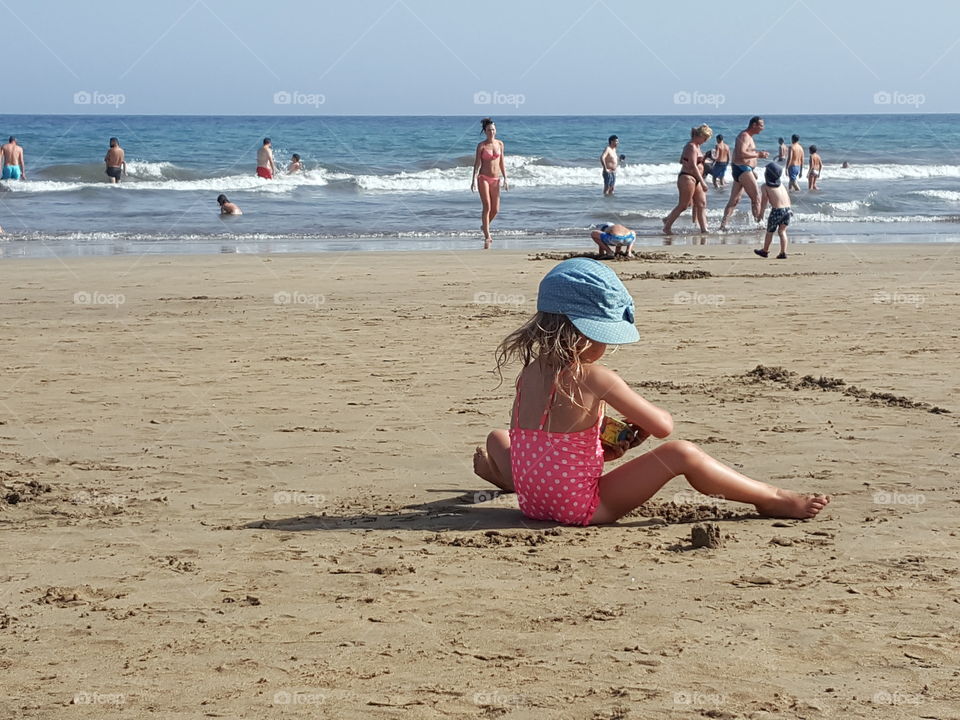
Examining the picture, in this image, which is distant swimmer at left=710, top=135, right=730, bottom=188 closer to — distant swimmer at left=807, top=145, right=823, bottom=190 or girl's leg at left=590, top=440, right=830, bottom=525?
distant swimmer at left=807, top=145, right=823, bottom=190

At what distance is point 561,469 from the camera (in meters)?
4.70

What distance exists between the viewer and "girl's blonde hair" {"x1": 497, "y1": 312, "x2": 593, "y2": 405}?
15.1 feet

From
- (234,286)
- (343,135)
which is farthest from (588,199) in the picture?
(343,135)

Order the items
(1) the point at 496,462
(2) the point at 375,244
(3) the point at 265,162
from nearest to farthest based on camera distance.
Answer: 1. (1) the point at 496,462
2. (2) the point at 375,244
3. (3) the point at 265,162

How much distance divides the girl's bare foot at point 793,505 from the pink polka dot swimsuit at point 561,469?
707 millimetres

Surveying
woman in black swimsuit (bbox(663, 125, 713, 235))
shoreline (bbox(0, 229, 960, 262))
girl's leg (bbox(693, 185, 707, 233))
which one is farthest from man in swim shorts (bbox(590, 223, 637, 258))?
girl's leg (bbox(693, 185, 707, 233))

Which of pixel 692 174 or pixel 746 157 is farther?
pixel 692 174

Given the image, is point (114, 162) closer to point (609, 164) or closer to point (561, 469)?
point (609, 164)

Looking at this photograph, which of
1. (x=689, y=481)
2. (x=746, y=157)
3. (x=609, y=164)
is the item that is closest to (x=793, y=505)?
(x=689, y=481)

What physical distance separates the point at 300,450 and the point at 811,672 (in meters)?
3.24

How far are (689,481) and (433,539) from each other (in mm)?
1067

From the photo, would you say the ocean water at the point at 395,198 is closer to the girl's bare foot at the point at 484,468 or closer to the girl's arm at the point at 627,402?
the girl's bare foot at the point at 484,468

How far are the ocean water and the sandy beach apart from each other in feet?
30.1

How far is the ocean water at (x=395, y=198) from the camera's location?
61.6 feet
